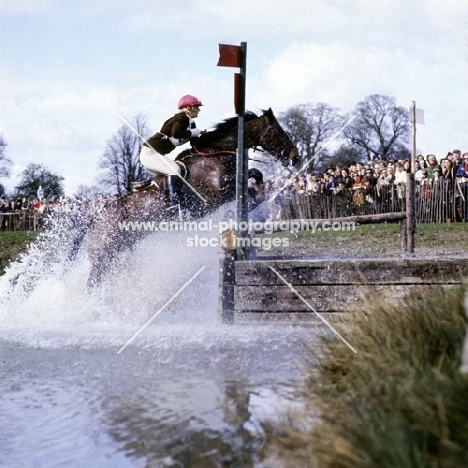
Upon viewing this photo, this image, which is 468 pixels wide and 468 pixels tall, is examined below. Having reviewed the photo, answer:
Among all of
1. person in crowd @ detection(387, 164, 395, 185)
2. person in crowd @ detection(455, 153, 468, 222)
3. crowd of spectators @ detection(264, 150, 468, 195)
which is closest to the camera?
person in crowd @ detection(455, 153, 468, 222)

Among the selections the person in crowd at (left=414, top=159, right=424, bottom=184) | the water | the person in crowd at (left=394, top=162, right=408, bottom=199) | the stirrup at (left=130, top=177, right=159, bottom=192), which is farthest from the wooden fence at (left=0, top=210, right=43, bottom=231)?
the stirrup at (left=130, top=177, right=159, bottom=192)

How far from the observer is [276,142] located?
885 centimetres

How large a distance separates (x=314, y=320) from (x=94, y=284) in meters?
3.60

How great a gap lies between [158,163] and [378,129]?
3633 cm

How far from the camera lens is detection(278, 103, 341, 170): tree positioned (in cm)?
3516

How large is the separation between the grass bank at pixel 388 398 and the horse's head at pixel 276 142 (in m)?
4.85

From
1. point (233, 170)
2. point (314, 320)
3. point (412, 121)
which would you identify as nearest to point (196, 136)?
point (233, 170)

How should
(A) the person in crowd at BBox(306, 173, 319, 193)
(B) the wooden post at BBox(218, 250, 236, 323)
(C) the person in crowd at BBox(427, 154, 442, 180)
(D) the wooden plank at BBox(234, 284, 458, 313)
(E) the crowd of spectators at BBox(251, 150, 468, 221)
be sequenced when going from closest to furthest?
(D) the wooden plank at BBox(234, 284, 458, 313), (B) the wooden post at BBox(218, 250, 236, 323), (E) the crowd of spectators at BBox(251, 150, 468, 221), (C) the person in crowd at BBox(427, 154, 442, 180), (A) the person in crowd at BBox(306, 173, 319, 193)

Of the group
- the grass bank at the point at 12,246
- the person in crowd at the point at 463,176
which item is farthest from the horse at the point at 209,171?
the grass bank at the point at 12,246

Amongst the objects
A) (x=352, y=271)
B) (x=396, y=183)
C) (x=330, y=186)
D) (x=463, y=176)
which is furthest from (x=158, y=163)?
(x=330, y=186)

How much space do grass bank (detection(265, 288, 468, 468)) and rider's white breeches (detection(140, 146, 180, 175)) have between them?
16.0 feet

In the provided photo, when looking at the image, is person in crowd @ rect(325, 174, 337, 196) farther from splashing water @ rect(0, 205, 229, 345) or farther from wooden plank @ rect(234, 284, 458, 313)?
wooden plank @ rect(234, 284, 458, 313)

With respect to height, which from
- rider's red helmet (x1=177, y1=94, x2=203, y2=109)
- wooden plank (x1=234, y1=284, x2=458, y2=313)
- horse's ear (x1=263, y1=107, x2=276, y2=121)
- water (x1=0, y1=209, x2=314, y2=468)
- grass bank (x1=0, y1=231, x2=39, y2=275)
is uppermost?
rider's red helmet (x1=177, y1=94, x2=203, y2=109)

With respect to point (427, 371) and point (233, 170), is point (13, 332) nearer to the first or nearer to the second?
point (233, 170)
